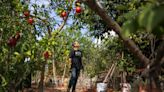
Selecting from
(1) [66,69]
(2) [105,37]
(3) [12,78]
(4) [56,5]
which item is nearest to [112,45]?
(2) [105,37]

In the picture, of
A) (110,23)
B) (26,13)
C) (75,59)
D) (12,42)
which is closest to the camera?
(110,23)

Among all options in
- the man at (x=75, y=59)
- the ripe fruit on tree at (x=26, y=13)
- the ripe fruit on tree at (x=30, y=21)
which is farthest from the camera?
the man at (x=75, y=59)

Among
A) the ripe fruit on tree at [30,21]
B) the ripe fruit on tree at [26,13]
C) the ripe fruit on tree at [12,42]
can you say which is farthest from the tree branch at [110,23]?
the ripe fruit on tree at [26,13]

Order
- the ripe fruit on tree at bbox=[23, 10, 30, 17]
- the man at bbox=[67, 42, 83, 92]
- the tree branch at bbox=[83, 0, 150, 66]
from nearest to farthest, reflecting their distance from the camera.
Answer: the tree branch at bbox=[83, 0, 150, 66]
the ripe fruit on tree at bbox=[23, 10, 30, 17]
the man at bbox=[67, 42, 83, 92]

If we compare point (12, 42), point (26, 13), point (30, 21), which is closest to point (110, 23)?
point (12, 42)

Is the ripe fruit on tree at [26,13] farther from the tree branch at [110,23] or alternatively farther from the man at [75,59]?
the tree branch at [110,23]

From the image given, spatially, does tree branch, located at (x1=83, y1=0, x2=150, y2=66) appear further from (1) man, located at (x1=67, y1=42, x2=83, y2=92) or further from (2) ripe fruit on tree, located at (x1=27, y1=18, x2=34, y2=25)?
(1) man, located at (x1=67, y1=42, x2=83, y2=92)

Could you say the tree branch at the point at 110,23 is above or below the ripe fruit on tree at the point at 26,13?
below

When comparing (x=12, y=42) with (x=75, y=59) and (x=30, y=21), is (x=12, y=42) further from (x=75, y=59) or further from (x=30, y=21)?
(x=75, y=59)

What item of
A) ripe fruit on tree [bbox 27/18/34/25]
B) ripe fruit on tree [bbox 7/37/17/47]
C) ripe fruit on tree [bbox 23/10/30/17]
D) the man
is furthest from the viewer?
the man

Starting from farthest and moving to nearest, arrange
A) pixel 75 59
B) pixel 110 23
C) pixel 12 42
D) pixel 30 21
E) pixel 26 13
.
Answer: pixel 75 59 < pixel 26 13 < pixel 30 21 < pixel 12 42 < pixel 110 23

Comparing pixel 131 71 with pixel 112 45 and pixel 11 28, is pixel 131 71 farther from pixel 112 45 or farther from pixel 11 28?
pixel 11 28

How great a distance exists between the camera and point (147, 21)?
4.40ft

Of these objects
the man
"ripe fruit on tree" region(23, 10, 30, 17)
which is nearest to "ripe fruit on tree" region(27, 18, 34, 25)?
"ripe fruit on tree" region(23, 10, 30, 17)
